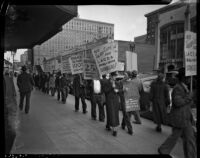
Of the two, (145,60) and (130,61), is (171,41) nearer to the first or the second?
(145,60)

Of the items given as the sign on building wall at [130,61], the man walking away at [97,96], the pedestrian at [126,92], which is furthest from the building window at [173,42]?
the pedestrian at [126,92]

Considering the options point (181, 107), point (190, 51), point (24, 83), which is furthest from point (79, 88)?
point (181, 107)

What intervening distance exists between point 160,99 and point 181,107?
86.7 inches

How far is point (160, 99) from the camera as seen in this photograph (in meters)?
6.36

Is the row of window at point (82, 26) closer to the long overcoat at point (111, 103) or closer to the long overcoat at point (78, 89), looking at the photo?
the long overcoat at point (78, 89)

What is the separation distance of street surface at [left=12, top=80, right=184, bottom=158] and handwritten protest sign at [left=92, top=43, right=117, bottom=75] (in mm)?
1809

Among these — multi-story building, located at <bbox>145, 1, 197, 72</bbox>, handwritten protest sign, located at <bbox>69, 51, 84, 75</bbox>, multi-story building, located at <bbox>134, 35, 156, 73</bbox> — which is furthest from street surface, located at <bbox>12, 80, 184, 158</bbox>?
multi-story building, located at <bbox>134, 35, 156, 73</bbox>

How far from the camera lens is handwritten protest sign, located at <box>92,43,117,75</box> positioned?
6.03 m

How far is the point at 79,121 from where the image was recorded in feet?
25.0

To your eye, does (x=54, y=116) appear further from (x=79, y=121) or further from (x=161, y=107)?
(x=161, y=107)

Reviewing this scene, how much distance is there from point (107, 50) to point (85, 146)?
2.63m

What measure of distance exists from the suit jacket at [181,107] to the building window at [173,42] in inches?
527

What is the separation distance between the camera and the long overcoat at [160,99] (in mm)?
6285

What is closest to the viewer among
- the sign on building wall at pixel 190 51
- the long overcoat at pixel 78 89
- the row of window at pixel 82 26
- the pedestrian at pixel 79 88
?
the sign on building wall at pixel 190 51
